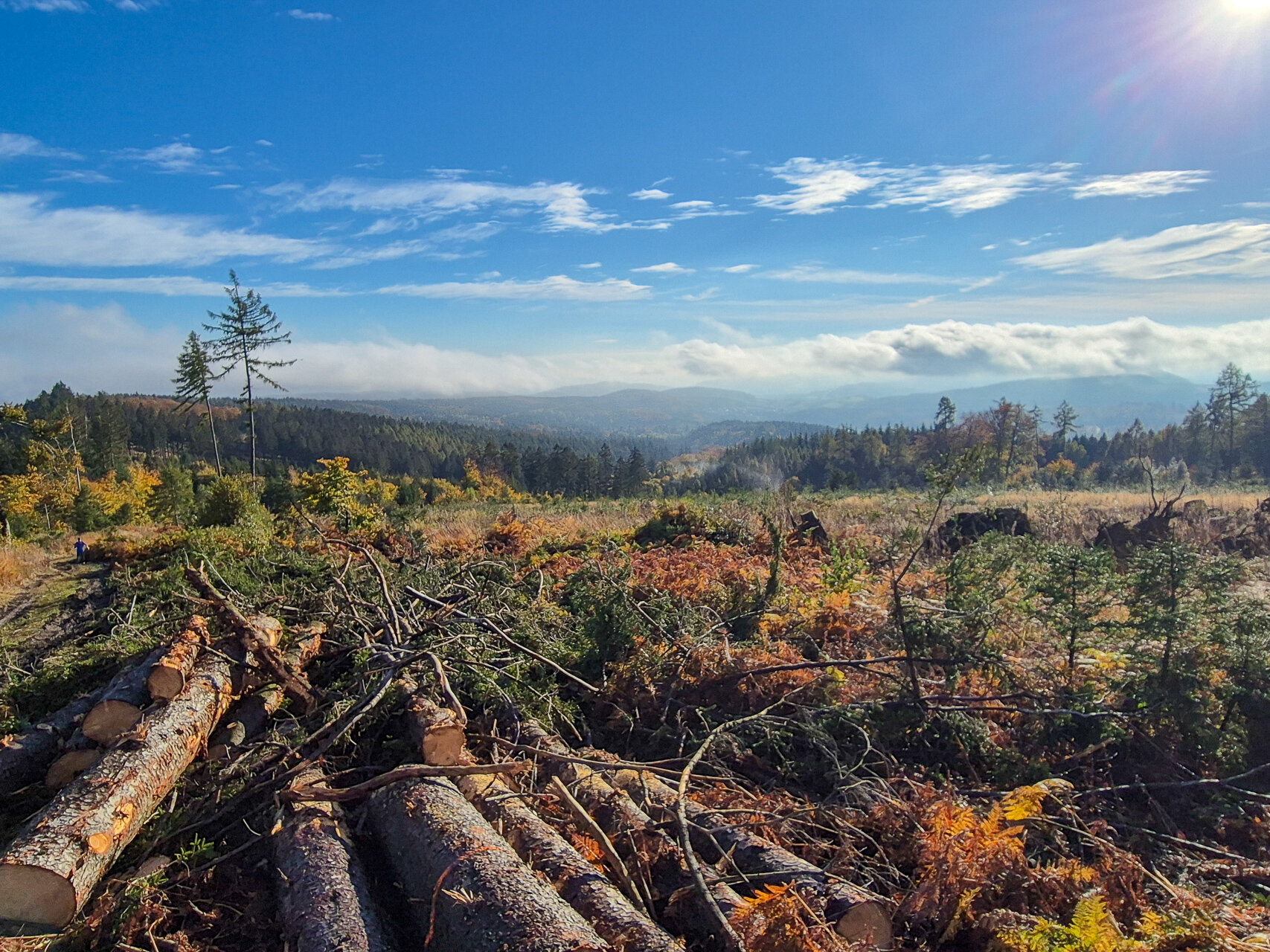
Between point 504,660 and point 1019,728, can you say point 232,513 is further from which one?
point 1019,728

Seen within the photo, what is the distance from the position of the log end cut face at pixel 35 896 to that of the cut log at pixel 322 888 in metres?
0.92

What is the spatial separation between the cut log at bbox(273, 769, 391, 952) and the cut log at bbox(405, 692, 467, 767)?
61 centimetres

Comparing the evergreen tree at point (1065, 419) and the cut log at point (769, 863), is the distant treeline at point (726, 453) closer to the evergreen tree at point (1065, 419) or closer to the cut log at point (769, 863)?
the evergreen tree at point (1065, 419)

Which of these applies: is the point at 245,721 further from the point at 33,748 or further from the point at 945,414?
the point at 945,414

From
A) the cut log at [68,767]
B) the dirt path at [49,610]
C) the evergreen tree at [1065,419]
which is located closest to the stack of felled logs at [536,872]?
the cut log at [68,767]

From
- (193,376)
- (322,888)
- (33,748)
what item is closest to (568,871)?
(322,888)

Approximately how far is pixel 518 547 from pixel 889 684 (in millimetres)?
8557

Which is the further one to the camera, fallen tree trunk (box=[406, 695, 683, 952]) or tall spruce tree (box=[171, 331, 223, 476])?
tall spruce tree (box=[171, 331, 223, 476])

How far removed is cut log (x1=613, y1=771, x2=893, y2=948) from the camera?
2.95m

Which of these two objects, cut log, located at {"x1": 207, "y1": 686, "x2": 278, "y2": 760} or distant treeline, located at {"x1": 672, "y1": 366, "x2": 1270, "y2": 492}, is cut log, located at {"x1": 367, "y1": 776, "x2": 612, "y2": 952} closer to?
cut log, located at {"x1": 207, "y1": 686, "x2": 278, "y2": 760}

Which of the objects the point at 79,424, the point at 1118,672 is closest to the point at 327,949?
the point at 1118,672

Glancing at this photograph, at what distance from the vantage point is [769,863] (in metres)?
3.35

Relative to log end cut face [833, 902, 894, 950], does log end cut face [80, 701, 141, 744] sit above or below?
above

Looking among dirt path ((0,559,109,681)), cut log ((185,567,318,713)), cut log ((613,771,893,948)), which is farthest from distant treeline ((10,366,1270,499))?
dirt path ((0,559,109,681))
